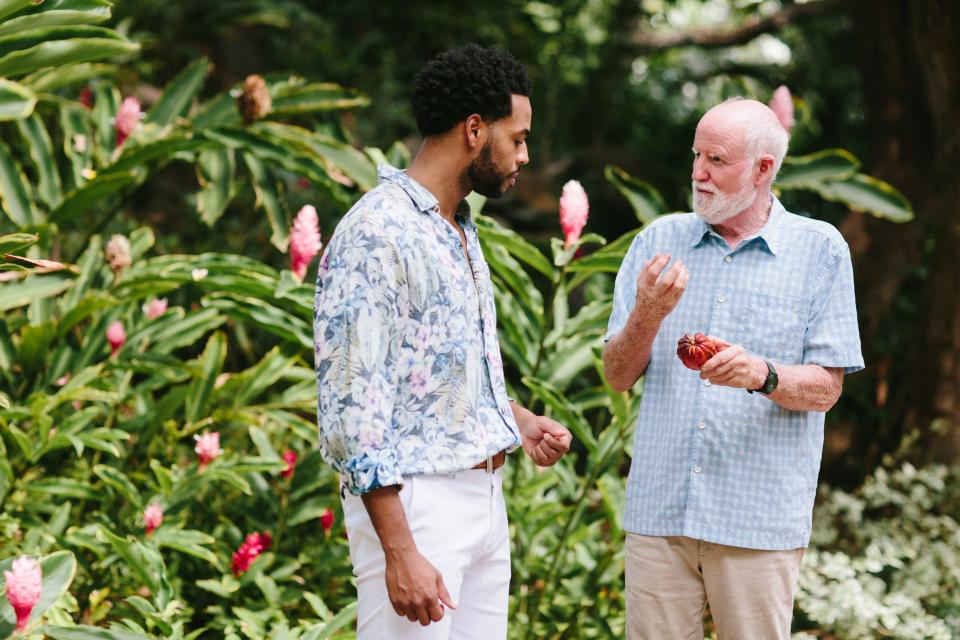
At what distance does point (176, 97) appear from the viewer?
14.6 ft

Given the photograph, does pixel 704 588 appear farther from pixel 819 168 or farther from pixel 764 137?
pixel 819 168

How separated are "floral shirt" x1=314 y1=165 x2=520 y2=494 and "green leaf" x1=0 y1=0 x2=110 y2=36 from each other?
1597 mm

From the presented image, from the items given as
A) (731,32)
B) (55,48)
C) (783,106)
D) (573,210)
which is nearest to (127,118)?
(55,48)

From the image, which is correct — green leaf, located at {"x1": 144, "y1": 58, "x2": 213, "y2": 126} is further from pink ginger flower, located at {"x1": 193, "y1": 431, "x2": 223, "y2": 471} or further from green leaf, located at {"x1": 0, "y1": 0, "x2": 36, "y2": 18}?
pink ginger flower, located at {"x1": 193, "y1": 431, "x2": 223, "y2": 471}

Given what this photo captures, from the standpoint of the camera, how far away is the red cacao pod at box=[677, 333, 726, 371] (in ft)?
6.91

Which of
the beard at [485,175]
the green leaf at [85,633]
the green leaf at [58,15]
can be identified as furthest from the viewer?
the green leaf at [58,15]

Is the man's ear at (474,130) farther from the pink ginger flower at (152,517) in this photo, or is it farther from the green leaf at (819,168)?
the green leaf at (819,168)

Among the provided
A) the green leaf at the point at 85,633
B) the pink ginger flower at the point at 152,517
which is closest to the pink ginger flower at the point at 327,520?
the pink ginger flower at the point at 152,517

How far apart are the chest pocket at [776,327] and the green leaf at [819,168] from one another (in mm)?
1847

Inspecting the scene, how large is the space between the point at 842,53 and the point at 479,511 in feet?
26.2

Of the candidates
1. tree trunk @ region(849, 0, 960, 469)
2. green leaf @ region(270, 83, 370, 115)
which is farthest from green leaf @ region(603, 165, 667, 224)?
tree trunk @ region(849, 0, 960, 469)

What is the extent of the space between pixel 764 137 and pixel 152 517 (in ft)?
6.78

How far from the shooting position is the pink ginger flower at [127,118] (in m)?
3.94

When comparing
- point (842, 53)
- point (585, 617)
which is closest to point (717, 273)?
point (585, 617)
